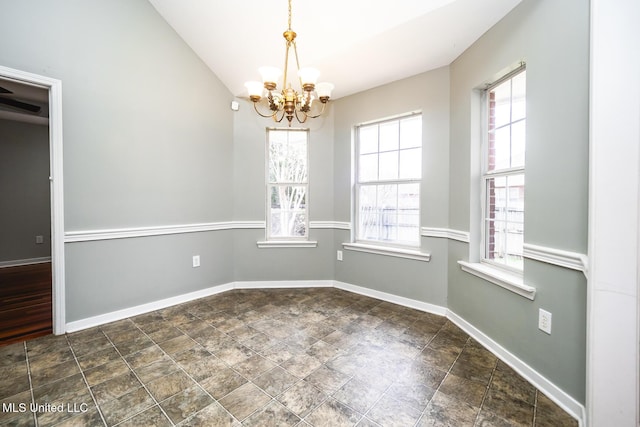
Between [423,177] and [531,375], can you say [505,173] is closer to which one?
[423,177]

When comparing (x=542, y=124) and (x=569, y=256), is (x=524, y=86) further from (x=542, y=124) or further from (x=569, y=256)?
(x=569, y=256)

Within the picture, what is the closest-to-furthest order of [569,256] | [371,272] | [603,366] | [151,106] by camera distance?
1. [603,366]
2. [569,256]
3. [151,106]
4. [371,272]

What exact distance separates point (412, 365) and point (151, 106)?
10.8ft

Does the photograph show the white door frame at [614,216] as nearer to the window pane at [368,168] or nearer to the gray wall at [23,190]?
the window pane at [368,168]

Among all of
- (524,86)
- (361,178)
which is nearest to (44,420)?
(361,178)

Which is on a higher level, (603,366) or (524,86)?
(524,86)

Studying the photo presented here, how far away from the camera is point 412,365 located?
1.89 metres

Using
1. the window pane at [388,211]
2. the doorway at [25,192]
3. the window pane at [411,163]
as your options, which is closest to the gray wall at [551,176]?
the window pane at [411,163]

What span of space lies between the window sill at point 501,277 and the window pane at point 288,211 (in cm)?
198

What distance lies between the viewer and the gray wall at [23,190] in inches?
176

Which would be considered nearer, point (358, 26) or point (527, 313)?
point (527, 313)

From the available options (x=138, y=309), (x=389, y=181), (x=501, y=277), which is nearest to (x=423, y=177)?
(x=389, y=181)

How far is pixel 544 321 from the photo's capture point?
1.67 m

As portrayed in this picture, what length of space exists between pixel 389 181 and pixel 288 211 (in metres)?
1.37
